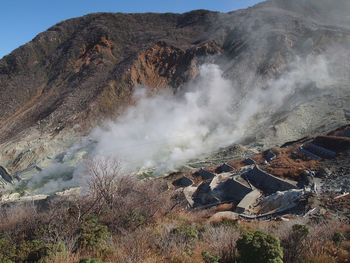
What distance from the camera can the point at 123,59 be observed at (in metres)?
51.2

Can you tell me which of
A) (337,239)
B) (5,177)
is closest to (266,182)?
(337,239)

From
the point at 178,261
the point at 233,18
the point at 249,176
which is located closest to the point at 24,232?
the point at 178,261

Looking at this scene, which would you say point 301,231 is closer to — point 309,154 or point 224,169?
point 309,154

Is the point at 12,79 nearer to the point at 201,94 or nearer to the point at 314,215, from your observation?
the point at 201,94

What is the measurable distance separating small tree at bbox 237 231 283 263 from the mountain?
95.1ft

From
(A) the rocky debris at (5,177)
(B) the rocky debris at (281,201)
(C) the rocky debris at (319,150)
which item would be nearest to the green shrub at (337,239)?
(B) the rocky debris at (281,201)

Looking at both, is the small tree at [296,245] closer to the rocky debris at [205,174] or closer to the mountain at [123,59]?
the rocky debris at [205,174]

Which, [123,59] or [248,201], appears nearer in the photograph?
[248,201]

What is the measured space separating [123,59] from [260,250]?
2062 inches

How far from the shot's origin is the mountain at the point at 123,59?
37.2 metres

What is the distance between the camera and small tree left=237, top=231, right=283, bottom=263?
3805 millimetres

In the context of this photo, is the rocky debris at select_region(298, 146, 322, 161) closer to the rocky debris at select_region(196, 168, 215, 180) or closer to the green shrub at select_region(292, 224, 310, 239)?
the rocky debris at select_region(196, 168, 215, 180)

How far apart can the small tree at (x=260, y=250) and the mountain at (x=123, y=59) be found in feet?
95.1

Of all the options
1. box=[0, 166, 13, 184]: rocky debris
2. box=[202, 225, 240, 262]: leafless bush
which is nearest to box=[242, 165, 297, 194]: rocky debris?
box=[202, 225, 240, 262]: leafless bush
